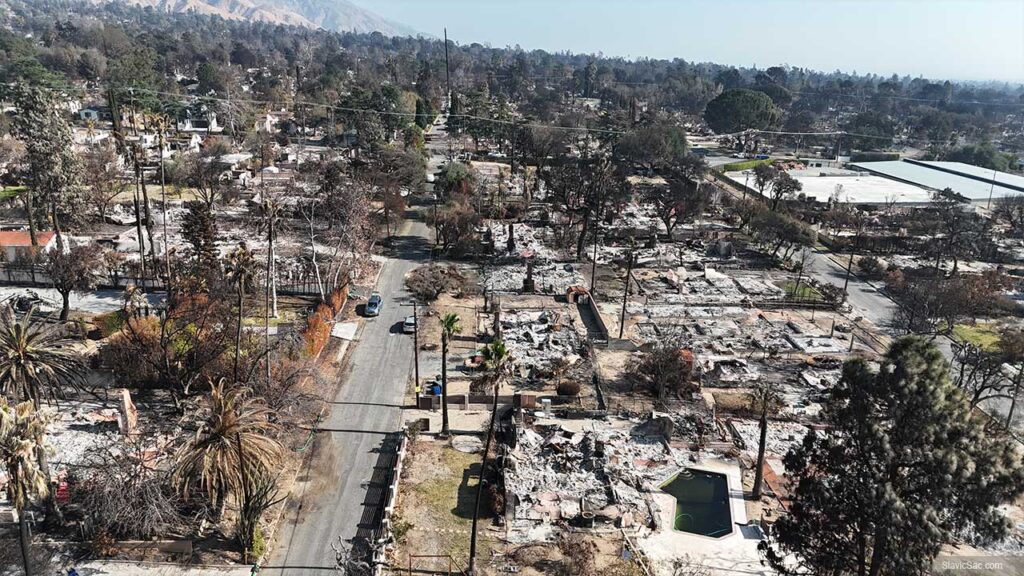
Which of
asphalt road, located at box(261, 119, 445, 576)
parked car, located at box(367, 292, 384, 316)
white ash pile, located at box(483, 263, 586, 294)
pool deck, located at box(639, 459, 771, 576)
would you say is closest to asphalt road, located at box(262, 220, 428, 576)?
asphalt road, located at box(261, 119, 445, 576)

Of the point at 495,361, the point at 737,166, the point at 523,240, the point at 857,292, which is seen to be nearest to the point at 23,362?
the point at 495,361

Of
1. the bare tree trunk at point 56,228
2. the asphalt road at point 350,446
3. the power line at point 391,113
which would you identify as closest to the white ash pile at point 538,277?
the asphalt road at point 350,446

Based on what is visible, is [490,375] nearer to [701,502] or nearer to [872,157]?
A: [701,502]

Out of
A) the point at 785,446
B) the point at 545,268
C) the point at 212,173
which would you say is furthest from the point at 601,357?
the point at 212,173

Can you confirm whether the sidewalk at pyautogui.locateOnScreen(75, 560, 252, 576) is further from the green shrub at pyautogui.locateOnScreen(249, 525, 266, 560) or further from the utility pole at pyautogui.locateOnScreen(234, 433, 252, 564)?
the utility pole at pyautogui.locateOnScreen(234, 433, 252, 564)

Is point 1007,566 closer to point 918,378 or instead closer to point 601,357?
point 918,378

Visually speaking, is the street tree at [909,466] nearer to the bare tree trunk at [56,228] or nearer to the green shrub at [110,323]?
the green shrub at [110,323]
